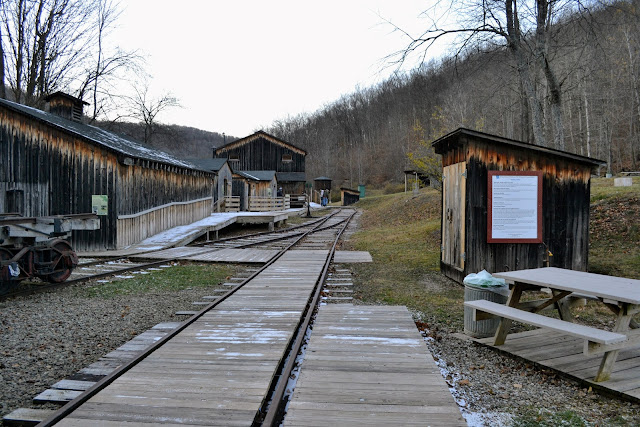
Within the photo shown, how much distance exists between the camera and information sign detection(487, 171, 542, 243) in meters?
9.68

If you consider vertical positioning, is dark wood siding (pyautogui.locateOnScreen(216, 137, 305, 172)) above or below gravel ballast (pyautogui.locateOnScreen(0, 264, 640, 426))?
above

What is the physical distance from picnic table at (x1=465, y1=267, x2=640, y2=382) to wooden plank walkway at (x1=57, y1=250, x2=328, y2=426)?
8.79ft

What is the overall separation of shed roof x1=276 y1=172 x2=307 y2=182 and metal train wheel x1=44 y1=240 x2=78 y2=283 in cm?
4213

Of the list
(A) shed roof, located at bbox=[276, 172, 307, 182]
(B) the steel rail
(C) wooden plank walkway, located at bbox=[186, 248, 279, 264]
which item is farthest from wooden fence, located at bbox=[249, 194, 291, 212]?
(B) the steel rail

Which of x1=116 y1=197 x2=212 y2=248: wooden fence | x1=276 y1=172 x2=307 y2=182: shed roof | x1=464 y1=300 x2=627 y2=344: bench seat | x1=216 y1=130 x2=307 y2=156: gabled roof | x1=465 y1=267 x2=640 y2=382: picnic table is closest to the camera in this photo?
x1=464 y1=300 x2=627 y2=344: bench seat

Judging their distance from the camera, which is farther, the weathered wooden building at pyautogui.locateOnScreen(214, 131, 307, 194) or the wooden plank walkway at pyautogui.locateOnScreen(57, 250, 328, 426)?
the weathered wooden building at pyautogui.locateOnScreen(214, 131, 307, 194)

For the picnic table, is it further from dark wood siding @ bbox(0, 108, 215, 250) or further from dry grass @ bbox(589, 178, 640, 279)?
dark wood siding @ bbox(0, 108, 215, 250)

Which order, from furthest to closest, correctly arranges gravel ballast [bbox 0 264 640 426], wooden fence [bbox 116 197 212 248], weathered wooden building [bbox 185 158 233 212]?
weathered wooden building [bbox 185 158 233 212]
wooden fence [bbox 116 197 212 248]
gravel ballast [bbox 0 264 640 426]

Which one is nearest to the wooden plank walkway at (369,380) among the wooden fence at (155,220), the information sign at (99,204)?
the information sign at (99,204)

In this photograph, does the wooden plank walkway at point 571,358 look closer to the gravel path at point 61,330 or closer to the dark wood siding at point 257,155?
the gravel path at point 61,330

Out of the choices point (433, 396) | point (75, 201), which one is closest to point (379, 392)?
point (433, 396)

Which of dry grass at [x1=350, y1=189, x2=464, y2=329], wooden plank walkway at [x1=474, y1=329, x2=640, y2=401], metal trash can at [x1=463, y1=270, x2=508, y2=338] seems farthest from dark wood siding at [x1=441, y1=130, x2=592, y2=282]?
wooden plank walkway at [x1=474, y1=329, x2=640, y2=401]

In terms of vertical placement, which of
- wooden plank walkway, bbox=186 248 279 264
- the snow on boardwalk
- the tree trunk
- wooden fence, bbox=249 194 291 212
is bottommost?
wooden plank walkway, bbox=186 248 279 264

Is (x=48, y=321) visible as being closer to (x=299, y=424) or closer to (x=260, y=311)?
(x=260, y=311)
